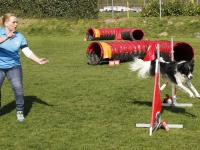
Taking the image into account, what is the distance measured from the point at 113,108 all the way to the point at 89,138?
6.55ft

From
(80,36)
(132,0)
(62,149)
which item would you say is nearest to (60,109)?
(62,149)

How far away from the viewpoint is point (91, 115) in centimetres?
712

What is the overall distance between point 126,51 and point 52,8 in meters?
19.2

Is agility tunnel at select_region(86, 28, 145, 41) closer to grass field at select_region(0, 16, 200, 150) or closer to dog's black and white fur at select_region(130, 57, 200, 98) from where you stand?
grass field at select_region(0, 16, 200, 150)

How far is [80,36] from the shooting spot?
91.6ft

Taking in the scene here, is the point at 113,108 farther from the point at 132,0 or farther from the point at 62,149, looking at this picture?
the point at 132,0

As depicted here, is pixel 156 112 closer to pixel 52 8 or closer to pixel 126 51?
pixel 126 51

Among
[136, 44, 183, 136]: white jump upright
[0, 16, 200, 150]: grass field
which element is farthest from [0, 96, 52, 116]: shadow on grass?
[136, 44, 183, 136]: white jump upright

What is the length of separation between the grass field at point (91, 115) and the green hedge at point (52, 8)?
1998cm

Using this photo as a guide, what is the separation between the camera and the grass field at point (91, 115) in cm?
551

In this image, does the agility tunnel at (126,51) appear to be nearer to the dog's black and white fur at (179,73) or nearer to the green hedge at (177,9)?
the dog's black and white fur at (179,73)

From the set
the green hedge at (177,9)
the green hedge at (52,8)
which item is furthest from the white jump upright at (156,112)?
the green hedge at (52,8)

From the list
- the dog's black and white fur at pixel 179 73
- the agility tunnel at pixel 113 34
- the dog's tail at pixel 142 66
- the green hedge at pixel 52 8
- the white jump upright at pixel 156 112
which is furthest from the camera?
the green hedge at pixel 52 8

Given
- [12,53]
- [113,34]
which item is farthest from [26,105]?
[113,34]
